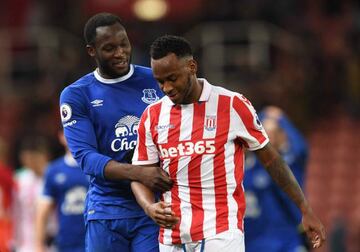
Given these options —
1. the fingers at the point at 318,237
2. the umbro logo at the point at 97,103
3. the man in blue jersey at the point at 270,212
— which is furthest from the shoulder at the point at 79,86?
the man in blue jersey at the point at 270,212

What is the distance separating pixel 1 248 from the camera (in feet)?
32.8

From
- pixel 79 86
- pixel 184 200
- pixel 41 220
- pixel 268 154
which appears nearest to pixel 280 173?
pixel 268 154

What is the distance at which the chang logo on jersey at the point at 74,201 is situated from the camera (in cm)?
1093

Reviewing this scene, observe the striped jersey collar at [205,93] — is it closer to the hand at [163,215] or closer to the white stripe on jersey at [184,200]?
the white stripe on jersey at [184,200]

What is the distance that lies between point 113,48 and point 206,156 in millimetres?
1005

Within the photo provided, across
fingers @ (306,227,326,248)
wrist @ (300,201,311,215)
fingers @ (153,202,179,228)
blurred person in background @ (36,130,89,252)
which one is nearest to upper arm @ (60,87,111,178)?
fingers @ (153,202,179,228)

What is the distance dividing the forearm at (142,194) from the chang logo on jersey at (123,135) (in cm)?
44

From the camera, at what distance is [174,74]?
21.8 ft

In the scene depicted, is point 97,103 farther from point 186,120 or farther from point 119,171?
point 186,120

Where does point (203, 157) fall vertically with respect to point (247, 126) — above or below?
below

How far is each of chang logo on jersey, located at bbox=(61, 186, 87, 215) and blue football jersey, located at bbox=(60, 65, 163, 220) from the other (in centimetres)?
350

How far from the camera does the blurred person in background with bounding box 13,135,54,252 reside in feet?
42.5

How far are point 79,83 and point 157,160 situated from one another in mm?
856

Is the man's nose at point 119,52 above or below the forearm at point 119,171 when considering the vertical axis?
above
